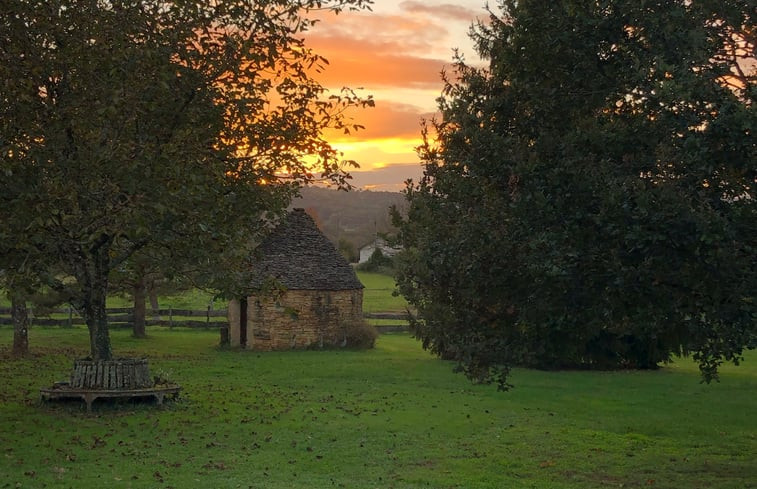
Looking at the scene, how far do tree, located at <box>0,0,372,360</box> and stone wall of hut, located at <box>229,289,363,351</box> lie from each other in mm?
18386

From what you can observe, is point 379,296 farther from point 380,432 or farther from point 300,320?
point 380,432

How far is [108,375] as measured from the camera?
65.2 feet

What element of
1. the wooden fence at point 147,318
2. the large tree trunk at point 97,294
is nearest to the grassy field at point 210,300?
the wooden fence at point 147,318

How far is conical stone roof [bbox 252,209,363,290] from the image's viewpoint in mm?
39219

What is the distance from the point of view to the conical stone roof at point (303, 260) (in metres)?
39.2

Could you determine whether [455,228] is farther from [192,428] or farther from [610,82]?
[192,428]

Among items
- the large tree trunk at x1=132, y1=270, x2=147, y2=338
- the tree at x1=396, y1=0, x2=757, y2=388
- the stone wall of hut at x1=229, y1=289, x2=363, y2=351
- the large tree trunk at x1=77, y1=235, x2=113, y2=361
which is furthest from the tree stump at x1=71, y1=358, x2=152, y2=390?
the large tree trunk at x1=132, y1=270, x2=147, y2=338

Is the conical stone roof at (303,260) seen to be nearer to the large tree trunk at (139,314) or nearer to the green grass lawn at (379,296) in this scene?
the large tree trunk at (139,314)

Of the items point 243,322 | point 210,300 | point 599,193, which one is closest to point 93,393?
point 599,193

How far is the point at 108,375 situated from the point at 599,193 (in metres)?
14.3

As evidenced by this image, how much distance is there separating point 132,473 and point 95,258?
801 centimetres

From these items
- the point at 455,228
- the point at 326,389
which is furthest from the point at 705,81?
the point at 326,389

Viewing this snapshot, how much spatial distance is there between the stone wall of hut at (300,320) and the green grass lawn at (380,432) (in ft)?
25.5

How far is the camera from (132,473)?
12500mm
